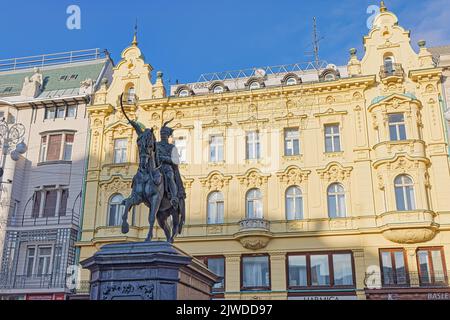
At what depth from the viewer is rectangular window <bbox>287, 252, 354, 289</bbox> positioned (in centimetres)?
2667

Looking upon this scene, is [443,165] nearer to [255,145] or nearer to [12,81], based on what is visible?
[255,145]

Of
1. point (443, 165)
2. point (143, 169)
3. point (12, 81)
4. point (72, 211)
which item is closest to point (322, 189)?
point (443, 165)

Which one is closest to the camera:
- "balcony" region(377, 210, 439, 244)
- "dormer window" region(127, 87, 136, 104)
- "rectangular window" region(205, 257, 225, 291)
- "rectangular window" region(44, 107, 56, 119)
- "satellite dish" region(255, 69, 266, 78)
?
"balcony" region(377, 210, 439, 244)

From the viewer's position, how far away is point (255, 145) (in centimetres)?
3070

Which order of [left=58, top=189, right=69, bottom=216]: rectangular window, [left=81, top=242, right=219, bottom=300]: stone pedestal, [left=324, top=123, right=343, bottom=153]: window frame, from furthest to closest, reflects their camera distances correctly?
1. [left=58, top=189, right=69, bottom=216]: rectangular window
2. [left=324, top=123, right=343, bottom=153]: window frame
3. [left=81, top=242, right=219, bottom=300]: stone pedestal

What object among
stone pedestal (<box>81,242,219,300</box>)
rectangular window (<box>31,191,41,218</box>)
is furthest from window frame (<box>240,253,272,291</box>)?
stone pedestal (<box>81,242,219,300</box>)

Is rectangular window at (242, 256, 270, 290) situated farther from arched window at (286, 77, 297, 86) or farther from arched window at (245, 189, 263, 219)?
arched window at (286, 77, 297, 86)

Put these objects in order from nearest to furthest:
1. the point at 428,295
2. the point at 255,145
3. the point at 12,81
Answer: the point at 428,295 < the point at 255,145 < the point at 12,81

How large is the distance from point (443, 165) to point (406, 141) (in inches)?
90.8

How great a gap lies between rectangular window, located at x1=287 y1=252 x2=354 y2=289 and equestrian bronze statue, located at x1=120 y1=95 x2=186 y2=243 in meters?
15.6

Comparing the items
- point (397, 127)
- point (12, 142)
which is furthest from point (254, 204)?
point (12, 142)

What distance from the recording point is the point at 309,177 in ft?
95.7

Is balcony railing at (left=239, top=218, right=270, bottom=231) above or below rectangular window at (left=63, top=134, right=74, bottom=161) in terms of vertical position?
below

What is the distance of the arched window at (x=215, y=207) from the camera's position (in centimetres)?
2978
